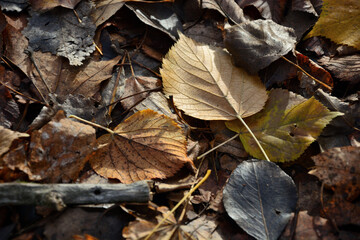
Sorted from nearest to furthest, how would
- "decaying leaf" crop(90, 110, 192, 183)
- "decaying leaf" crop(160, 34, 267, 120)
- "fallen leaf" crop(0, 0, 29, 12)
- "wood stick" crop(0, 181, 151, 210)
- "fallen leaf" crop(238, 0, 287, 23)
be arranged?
"wood stick" crop(0, 181, 151, 210)
"decaying leaf" crop(90, 110, 192, 183)
"decaying leaf" crop(160, 34, 267, 120)
"fallen leaf" crop(0, 0, 29, 12)
"fallen leaf" crop(238, 0, 287, 23)

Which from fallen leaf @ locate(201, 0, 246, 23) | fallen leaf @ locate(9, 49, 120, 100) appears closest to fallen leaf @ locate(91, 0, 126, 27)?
fallen leaf @ locate(9, 49, 120, 100)

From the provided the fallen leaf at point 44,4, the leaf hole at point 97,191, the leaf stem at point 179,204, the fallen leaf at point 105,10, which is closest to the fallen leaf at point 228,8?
the fallen leaf at point 105,10

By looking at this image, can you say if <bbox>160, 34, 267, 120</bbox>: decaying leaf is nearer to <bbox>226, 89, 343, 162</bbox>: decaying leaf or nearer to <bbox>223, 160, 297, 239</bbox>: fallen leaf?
<bbox>226, 89, 343, 162</bbox>: decaying leaf

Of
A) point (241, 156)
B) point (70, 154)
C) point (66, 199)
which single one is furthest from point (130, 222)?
point (241, 156)

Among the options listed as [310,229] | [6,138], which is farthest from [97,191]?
[310,229]

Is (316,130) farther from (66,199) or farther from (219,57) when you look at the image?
(66,199)

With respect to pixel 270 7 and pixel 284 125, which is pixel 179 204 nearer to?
pixel 284 125

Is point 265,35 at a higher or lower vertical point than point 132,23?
lower
